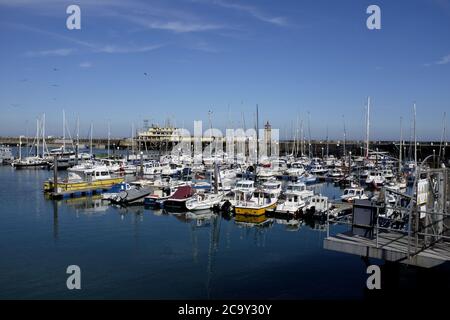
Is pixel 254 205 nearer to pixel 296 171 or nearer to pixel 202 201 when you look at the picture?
pixel 202 201

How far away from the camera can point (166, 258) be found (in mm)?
20719

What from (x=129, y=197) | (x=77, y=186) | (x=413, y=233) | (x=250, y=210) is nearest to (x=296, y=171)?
(x=129, y=197)

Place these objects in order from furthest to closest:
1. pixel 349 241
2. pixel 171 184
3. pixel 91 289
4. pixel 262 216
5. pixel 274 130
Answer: pixel 274 130
pixel 171 184
pixel 262 216
pixel 91 289
pixel 349 241

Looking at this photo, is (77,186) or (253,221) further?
(77,186)

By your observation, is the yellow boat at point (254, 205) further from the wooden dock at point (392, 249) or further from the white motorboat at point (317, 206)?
the wooden dock at point (392, 249)

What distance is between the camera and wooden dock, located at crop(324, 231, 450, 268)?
10.2 m

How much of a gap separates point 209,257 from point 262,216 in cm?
1072

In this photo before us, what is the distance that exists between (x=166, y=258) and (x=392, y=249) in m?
12.5

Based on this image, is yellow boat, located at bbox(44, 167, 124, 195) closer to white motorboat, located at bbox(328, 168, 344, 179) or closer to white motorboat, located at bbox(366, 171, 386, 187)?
white motorboat, located at bbox(328, 168, 344, 179)

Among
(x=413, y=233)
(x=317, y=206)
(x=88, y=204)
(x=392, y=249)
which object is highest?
(x=413, y=233)

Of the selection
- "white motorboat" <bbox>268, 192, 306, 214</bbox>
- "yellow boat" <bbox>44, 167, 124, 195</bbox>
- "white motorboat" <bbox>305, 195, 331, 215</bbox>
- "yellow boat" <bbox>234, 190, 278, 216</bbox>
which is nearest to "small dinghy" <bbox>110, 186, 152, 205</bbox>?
"yellow boat" <bbox>44, 167, 124, 195</bbox>
